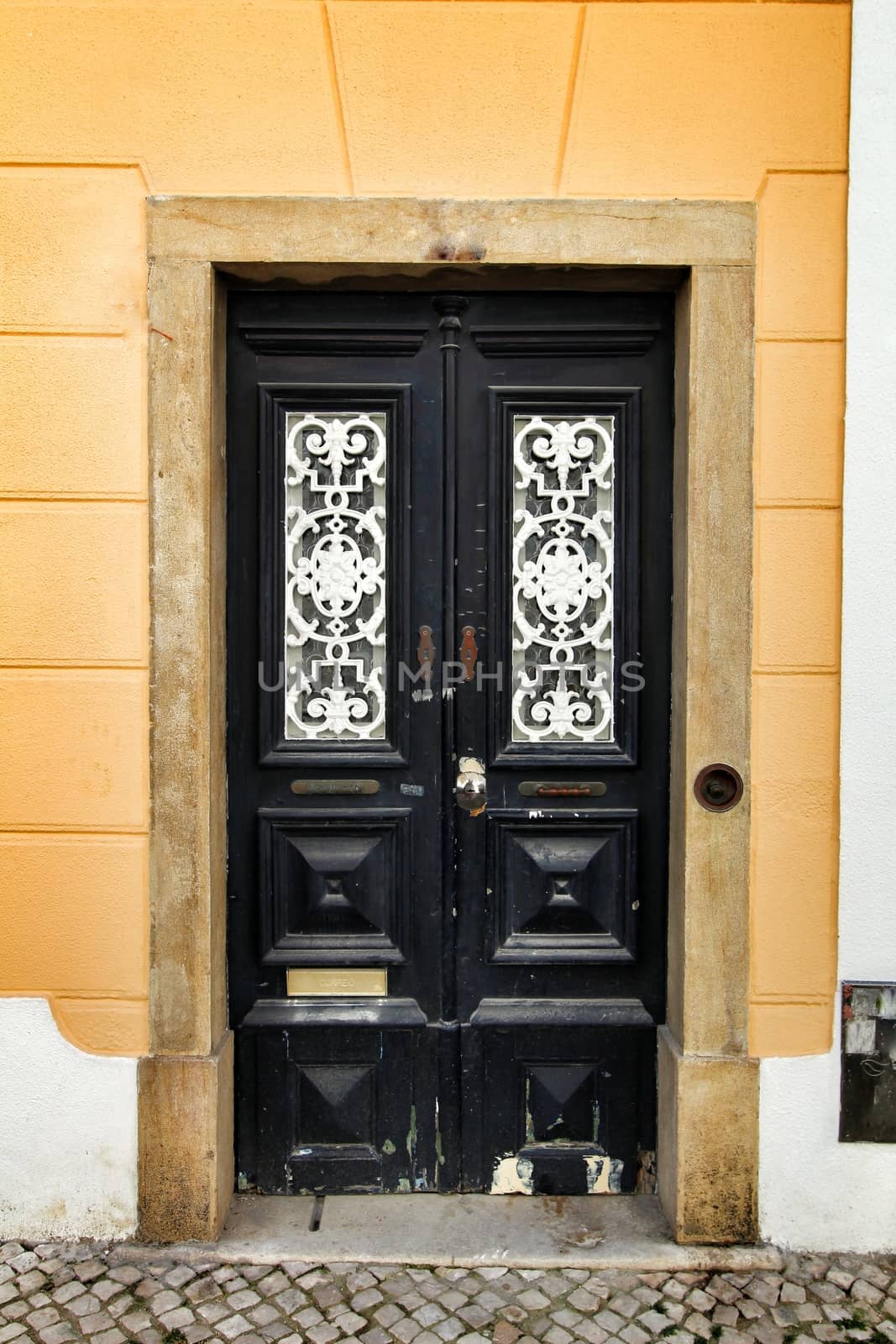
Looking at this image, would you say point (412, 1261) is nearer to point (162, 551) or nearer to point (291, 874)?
point (291, 874)

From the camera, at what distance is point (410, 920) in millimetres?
3092

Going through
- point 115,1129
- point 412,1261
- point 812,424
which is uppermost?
point 812,424

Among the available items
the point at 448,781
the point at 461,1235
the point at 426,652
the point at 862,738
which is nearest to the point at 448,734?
the point at 448,781

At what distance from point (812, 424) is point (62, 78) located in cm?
238

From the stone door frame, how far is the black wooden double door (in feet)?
0.55

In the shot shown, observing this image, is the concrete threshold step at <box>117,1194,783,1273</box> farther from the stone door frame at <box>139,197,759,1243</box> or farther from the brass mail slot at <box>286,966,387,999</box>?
the brass mail slot at <box>286,966,387,999</box>

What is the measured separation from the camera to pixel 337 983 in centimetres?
311

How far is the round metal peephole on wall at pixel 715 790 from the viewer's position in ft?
9.39

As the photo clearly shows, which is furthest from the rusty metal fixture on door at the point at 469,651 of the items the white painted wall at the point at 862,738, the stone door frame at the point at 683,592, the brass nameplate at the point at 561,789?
the white painted wall at the point at 862,738

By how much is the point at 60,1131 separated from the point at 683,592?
8.07ft

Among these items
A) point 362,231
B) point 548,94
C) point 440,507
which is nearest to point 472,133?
point 548,94

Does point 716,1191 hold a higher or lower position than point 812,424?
lower

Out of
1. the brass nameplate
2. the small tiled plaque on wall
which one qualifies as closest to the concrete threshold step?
the small tiled plaque on wall

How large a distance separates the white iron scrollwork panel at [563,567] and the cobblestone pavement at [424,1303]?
1.57m
